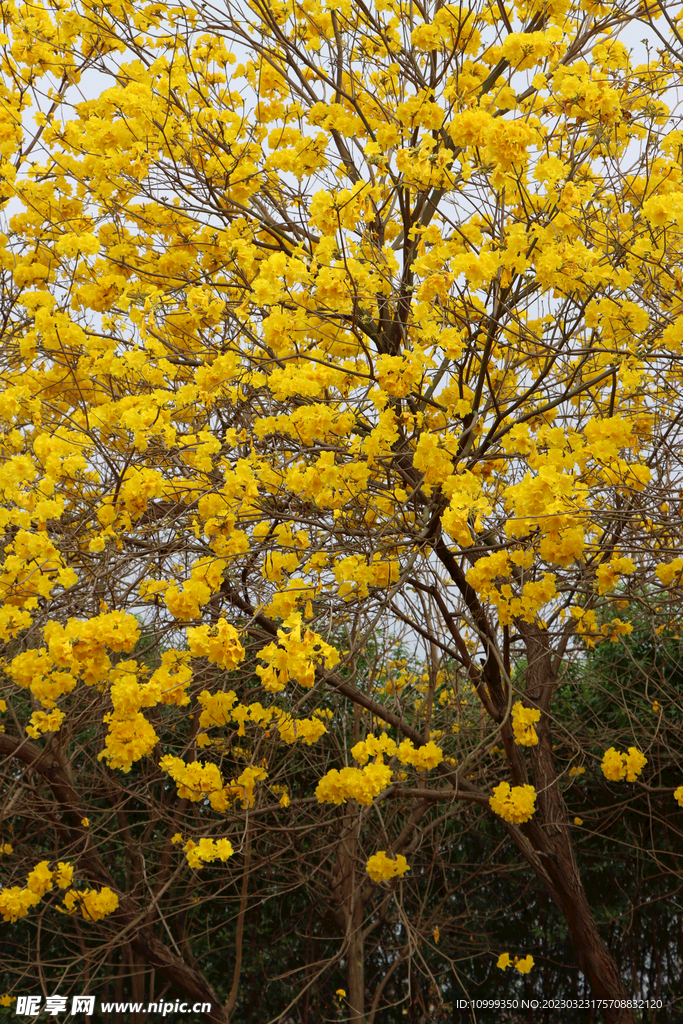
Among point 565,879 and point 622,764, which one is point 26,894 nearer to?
point 565,879

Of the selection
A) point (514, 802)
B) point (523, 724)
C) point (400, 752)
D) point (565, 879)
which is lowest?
point (565, 879)

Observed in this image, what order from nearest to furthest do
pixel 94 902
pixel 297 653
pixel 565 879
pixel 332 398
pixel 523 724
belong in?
pixel 297 653
pixel 332 398
pixel 523 724
pixel 94 902
pixel 565 879

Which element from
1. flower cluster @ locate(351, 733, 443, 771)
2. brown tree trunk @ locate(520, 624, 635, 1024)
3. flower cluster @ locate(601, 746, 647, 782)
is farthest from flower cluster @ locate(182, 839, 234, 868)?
flower cluster @ locate(601, 746, 647, 782)

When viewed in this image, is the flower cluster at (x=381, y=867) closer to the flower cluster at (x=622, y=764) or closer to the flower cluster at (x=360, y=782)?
the flower cluster at (x=360, y=782)

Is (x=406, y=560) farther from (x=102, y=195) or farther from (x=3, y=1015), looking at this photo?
(x=3, y=1015)

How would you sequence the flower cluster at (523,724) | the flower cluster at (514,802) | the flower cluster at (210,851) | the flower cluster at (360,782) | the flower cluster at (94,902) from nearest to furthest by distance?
the flower cluster at (210,851), the flower cluster at (360,782), the flower cluster at (514,802), the flower cluster at (523,724), the flower cluster at (94,902)

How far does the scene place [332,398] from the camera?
128 inches

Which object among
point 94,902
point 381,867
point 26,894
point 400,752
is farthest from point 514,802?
point 26,894

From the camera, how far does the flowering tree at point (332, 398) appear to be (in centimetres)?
265

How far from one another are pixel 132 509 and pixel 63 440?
0.55 m

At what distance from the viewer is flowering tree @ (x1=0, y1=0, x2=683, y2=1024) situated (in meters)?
2.65

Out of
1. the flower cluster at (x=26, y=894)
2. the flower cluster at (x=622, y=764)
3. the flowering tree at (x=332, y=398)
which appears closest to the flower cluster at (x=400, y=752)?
the flowering tree at (x=332, y=398)

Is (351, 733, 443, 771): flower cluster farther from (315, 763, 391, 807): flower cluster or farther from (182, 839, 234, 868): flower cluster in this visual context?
(182, 839, 234, 868): flower cluster

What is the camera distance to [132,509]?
9.04 ft
